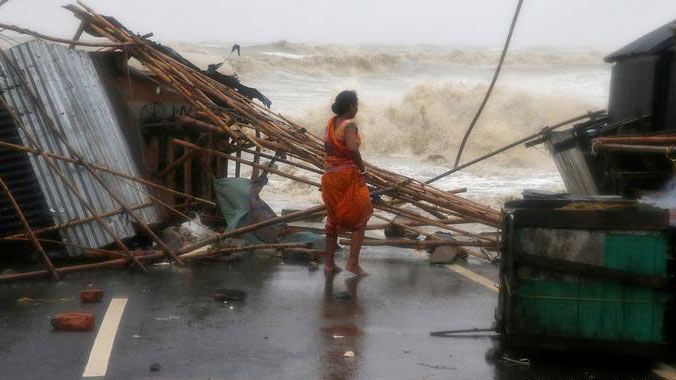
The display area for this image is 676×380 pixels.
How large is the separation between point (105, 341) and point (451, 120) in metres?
33.7

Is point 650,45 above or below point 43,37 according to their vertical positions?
above

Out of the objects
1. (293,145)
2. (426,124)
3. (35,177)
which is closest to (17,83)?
(35,177)

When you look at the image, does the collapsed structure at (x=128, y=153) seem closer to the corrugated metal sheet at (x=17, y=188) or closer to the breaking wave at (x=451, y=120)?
the corrugated metal sheet at (x=17, y=188)

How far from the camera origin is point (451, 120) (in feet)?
129

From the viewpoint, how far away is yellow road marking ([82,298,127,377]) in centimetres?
568

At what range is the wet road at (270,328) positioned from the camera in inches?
229

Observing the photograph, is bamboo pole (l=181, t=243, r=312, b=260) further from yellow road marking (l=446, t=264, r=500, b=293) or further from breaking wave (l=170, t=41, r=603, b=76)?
breaking wave (l=170, t=41, r=603, b=76)

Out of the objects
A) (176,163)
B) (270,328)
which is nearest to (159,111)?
(176,163)

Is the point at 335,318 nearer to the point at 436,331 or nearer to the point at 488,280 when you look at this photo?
the point at 436,331

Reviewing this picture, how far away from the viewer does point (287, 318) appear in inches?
290

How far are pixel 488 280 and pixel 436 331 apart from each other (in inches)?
108

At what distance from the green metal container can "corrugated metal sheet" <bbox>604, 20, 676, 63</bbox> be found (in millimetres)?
4025

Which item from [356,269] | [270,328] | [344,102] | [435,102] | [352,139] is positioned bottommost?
[356,269]

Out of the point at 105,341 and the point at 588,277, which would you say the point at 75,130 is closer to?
the point at 105,341
